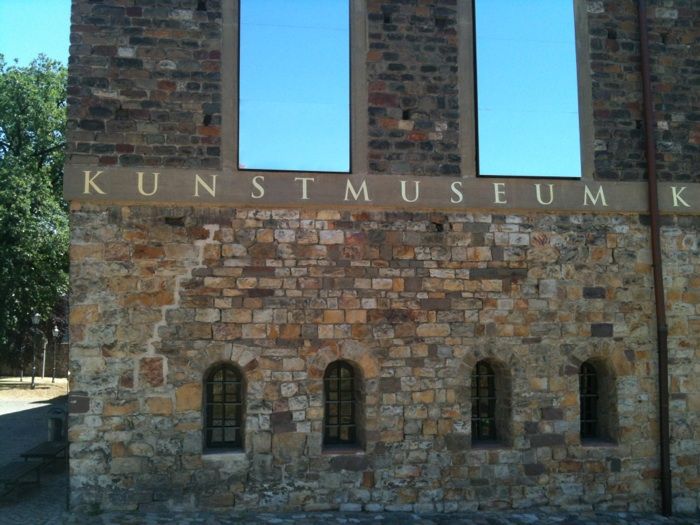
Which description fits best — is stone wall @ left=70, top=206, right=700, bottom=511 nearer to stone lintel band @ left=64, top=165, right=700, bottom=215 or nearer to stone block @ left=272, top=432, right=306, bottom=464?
stone block @ left=272, top=432, right=306, bottom=464

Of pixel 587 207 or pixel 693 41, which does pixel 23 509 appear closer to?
pixel 587 207

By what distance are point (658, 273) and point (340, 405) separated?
4481mm

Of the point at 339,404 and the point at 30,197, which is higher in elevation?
the point at 30,197

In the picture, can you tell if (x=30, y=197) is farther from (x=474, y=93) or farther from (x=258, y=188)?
(x=474, y=93)

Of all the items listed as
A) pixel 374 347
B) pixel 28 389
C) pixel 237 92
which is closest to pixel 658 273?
pixel 374 347

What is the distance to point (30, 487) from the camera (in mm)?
9086

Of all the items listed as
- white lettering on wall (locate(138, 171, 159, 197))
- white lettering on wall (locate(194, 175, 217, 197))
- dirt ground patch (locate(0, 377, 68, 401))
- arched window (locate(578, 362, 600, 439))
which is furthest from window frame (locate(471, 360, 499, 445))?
dirt ground patch (locate(0, 377, 68, 401))

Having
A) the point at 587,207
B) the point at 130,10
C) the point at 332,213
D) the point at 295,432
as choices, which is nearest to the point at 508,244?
the point at 587,207

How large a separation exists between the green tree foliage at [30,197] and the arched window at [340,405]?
16002 mm

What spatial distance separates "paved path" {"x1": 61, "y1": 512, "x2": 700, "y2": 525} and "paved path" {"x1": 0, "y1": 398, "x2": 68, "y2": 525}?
0.88 metres

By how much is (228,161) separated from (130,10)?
216cm

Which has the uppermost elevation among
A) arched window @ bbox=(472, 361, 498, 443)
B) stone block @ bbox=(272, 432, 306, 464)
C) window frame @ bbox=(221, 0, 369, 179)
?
window frame @ bbox=(221, 0, 369, 179)

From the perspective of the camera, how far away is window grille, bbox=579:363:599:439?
27.7ft

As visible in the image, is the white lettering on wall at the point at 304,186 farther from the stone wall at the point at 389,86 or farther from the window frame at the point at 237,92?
the stone wall at the point at 389,86
